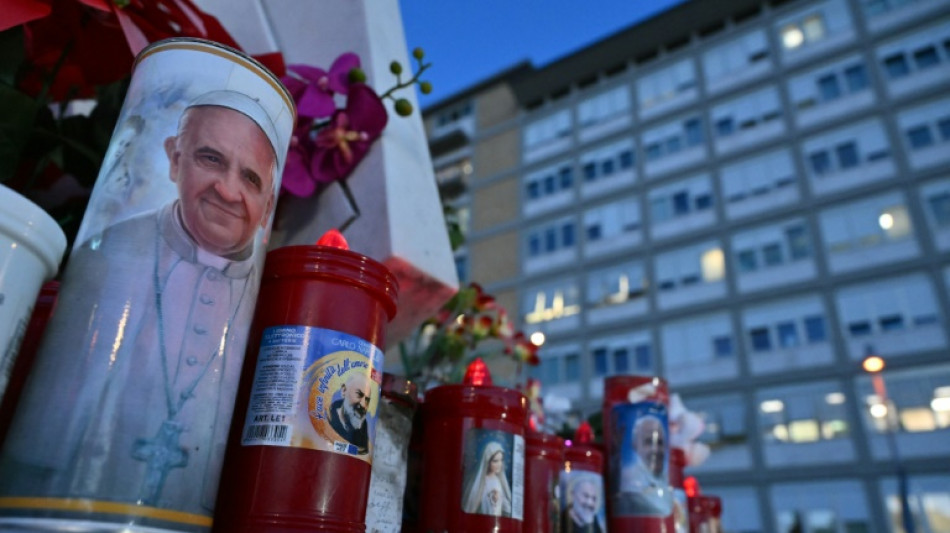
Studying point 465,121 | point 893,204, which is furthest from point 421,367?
point 465,121

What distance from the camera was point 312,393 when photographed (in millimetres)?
624

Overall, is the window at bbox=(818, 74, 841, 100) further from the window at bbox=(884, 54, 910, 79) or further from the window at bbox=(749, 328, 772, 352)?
the window at bbox=(749, 328, 772, 352)

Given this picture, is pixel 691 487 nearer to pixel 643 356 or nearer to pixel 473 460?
pixel 473 460

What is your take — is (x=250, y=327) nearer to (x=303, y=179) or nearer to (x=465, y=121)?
(x=303, y=179)

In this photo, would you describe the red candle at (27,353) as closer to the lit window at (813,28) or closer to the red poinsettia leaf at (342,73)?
the red poinsettia leaf at (342,73)

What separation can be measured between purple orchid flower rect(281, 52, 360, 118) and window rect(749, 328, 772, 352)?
1180 cm

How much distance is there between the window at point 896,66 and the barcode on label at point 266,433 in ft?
46.4

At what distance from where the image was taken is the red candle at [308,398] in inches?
22.9

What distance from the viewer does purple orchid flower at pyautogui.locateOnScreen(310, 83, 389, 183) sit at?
1065 mm

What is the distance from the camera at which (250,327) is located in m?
0.66

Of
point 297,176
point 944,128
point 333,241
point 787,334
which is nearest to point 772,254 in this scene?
point 787,334

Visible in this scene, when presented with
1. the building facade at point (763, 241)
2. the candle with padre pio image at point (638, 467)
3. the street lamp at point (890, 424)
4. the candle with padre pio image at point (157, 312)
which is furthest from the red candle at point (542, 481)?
the building facade at point (763, 241)

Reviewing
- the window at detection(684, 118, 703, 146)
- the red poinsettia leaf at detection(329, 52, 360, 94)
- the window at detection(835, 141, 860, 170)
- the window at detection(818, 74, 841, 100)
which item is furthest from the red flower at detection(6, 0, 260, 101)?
the window at detection(684, 118, 703, 146)

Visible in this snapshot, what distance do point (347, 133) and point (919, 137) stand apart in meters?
13.0
